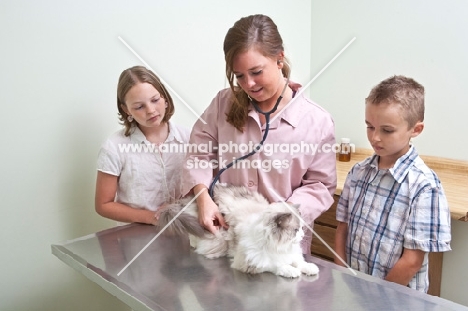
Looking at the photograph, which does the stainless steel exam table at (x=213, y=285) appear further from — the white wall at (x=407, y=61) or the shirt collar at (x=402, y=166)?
the white wall at (x=407, y=61)

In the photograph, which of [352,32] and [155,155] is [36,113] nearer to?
[155,155]

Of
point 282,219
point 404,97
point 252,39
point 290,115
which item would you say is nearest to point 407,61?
point 404,97

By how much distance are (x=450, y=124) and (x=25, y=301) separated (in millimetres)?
2054

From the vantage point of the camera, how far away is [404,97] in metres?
1.17

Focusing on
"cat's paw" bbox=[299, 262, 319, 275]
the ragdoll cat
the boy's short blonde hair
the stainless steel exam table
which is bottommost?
the stainless steel exam table

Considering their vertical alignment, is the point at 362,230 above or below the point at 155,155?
below

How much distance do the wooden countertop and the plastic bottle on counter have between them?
0.03m

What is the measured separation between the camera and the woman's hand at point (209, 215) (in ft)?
3.78

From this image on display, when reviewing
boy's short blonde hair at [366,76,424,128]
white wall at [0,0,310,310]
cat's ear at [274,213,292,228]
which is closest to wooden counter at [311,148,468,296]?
boy's short blonde hair at [366,76,424,128]

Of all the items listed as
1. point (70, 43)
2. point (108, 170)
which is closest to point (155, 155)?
point (108, 170)

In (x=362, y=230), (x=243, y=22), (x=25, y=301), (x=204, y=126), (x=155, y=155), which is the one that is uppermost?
(x=243, y=22)

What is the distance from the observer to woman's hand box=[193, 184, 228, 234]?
1.15 meters

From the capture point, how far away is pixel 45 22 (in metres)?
1.53

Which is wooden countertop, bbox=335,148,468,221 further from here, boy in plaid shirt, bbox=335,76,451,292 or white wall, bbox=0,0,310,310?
white wall, bbox=0,0,310,310
